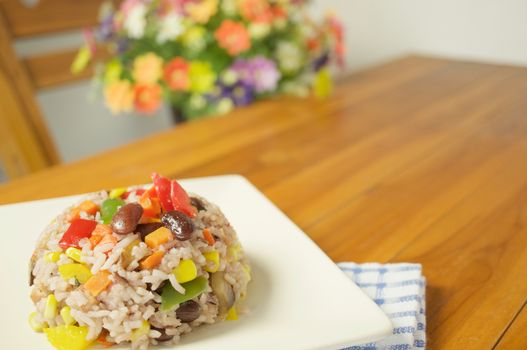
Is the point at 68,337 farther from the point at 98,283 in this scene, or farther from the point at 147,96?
the point at 147,96

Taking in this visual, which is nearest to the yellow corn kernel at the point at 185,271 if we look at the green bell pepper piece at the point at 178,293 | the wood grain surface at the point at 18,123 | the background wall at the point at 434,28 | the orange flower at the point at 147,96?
the green bell pepper piece at the point at 178,293

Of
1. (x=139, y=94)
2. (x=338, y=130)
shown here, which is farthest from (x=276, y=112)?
(x=139, y=94)

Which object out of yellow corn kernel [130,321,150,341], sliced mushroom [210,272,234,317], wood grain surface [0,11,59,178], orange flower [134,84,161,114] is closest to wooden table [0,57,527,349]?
orange flower [134,84,161,114]

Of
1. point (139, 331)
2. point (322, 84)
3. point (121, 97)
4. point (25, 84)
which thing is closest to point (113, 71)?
point (121, 97)

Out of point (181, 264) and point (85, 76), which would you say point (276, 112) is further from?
point (181, 264)

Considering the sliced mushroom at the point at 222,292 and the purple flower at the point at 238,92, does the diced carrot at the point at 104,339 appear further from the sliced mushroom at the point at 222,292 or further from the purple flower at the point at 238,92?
the purple flower at the point at 238,92

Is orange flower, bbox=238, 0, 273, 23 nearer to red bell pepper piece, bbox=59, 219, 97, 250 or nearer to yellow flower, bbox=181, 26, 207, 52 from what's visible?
yellow flower, bbox=181, 26, 207, 52
